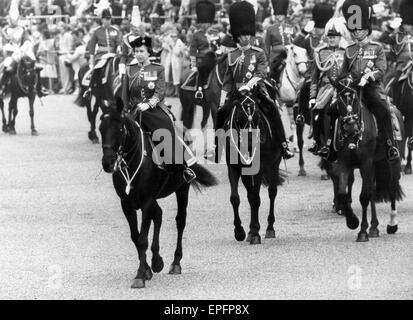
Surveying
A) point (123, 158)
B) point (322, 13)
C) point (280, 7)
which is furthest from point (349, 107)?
point (280, 7)

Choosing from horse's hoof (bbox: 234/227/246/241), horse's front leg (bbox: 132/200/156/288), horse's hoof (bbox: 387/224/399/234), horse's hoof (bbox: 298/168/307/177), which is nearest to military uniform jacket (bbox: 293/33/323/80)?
horse's hoof (bbox: 298/168/307/177)

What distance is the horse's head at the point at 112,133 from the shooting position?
1234 centimetres

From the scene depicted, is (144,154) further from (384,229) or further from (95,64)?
(95,64)

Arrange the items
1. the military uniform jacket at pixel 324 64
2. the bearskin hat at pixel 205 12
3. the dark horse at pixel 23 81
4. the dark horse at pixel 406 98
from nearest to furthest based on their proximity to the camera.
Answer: the military uniform jacket at pixel 324 64 → the dark horse at pixel 406 98 → the bearskin hat at pixel 205 12 → the dark horse at pixel 23 81

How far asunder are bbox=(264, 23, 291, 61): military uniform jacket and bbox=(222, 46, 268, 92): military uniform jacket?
9087 mm

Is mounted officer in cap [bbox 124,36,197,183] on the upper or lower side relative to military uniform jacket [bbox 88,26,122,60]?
upper

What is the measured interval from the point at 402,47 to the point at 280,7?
11.9 ft

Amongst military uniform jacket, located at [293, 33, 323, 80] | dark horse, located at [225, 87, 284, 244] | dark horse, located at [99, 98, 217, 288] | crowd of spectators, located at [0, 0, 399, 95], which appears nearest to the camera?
dark horse, located at [99, 98, 217, 288]

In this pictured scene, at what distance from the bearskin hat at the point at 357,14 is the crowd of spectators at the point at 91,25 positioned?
11.0m

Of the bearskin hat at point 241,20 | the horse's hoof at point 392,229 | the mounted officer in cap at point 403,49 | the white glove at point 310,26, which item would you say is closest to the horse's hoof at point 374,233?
the horse's hoof at point 392,229

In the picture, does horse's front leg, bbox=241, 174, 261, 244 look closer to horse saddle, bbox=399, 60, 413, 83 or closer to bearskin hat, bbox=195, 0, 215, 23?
horse saddle, bbox=399, 60, 413, 83

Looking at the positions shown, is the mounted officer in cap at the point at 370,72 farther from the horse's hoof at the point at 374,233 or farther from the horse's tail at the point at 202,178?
the horse's tail at the point at 202,178

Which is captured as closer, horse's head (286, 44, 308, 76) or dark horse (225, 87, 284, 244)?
dark horse (225, 87, 284, 244)

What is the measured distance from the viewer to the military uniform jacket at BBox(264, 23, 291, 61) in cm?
2527
